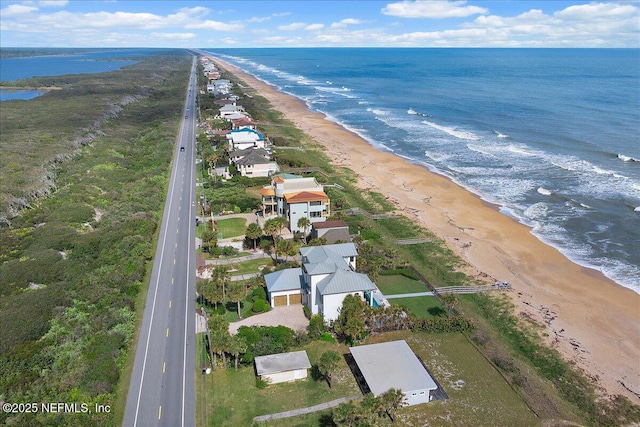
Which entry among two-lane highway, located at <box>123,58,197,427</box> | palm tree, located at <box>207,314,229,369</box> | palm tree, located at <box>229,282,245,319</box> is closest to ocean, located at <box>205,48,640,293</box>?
palm tree, located at <box>229,282,245,319</box>

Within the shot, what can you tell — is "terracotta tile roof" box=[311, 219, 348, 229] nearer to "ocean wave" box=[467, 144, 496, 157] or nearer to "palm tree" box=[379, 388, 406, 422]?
"palm tree" box=[379, 388, 406, 422]

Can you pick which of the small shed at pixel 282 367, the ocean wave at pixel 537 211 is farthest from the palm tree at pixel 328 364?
the ocean wave at pixel 537 211

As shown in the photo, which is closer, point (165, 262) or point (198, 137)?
point (165, 262)

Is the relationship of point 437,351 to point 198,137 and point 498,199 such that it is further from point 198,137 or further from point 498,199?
point 198,137

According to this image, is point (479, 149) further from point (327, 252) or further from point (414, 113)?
point (327, 252)

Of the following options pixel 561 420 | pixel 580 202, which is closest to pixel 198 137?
pixel 580 202

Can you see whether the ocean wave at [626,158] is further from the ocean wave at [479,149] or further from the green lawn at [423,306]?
the green lawn at [423,306]
